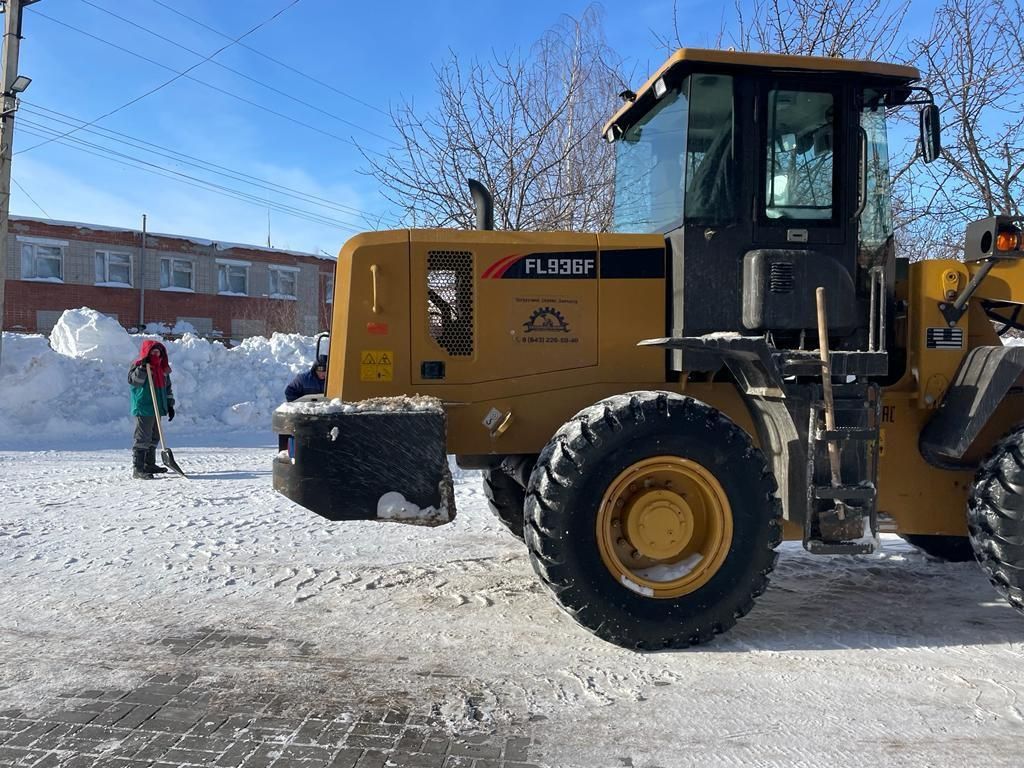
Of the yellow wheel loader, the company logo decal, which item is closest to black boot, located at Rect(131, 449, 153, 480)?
the yellow wheel loader

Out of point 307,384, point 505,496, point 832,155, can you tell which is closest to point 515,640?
point 505,496

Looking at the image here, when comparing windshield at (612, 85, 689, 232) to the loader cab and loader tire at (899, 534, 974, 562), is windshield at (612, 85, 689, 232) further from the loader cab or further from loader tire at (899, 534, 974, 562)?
loader tire at (899, 534, 974, 562)

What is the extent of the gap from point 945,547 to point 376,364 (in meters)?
4.14

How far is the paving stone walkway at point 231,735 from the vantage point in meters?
2.80

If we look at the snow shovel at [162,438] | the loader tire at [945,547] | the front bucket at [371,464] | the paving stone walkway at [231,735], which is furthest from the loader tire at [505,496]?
the snow shovel at [162,438]

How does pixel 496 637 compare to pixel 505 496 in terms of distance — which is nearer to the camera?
pixel 496 637

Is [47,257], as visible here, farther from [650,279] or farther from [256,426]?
[650,279]

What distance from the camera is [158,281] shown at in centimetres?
2917

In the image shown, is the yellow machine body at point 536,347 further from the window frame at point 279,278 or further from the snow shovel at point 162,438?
the window frame at point 279,278

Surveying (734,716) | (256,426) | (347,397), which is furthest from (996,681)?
(256,426)

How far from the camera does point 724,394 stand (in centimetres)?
452

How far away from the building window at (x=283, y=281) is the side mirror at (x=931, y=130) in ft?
97.2

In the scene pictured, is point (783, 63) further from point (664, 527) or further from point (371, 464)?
point (371, 464)

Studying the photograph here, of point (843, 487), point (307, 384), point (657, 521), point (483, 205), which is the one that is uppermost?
point (483, 205)
